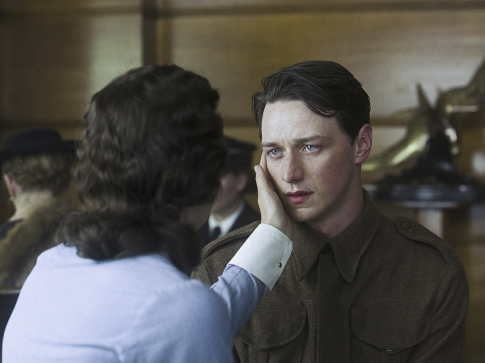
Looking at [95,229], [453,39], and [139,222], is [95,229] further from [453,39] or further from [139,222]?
[453,39]

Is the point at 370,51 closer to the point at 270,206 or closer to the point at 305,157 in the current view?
the point at 305,157

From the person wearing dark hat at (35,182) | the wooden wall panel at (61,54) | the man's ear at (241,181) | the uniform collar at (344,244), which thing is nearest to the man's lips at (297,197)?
the uniform collar at (344,244)

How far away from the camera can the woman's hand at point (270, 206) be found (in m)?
1.09

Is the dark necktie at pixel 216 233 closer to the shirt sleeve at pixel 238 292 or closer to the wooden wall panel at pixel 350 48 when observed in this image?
the wooden wall panel at pixel 350 48

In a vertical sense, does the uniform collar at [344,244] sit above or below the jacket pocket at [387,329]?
above

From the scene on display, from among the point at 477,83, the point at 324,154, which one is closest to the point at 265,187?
the point at 324,154

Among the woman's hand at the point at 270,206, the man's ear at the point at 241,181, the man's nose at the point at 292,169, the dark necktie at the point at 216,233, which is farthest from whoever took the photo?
the man's ear at the point at 241,181

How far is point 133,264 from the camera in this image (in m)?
0.85

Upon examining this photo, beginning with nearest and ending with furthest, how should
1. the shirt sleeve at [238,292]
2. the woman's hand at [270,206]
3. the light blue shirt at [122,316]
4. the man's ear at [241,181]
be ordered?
the light blue shirt at [122,316] < the shirt sleeve at [238,292] < the woman's hand at [270,206] < the man's ear at [241,181]

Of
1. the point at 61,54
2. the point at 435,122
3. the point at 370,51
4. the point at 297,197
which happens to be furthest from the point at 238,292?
the point at 61,54

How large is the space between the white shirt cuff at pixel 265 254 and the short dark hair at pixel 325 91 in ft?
1.02

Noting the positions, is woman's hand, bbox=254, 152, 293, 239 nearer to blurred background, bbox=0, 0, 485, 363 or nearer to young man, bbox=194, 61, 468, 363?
young man, bbox=194, 61, 468, 363

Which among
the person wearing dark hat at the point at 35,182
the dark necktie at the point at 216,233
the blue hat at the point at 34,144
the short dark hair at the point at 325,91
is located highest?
the short dark hair at the point at 325,91

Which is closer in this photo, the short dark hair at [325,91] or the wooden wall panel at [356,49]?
the short dark hair at [325,91]
